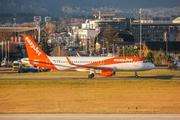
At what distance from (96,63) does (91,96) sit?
17.4 metres

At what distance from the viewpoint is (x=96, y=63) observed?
63.8 m

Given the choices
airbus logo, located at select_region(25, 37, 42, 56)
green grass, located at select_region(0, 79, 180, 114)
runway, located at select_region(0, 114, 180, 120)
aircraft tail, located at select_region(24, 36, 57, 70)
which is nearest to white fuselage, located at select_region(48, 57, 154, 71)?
aircraft tail, located at select_region(24, 36, 57, 70)

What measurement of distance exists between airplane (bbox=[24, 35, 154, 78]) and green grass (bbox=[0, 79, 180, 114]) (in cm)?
764

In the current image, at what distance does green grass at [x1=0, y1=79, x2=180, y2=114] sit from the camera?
129 ft

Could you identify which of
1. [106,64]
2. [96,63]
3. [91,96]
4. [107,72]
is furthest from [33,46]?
[91,96]

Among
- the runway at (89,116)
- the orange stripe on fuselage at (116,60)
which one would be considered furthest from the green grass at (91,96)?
the orange stripe on fuselage at (116,60)

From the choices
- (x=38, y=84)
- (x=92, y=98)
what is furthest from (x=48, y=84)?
(x=92, y=98)

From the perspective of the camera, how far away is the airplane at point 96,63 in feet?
207

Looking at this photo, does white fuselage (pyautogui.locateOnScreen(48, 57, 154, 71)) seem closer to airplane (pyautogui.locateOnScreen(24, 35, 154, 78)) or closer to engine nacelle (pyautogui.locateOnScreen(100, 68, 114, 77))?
airplane (pyautogui.locateOnScreen(24, 35, 154, 78))

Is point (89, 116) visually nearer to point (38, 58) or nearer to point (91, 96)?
point (91, 96)

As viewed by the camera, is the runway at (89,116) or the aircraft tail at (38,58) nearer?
the runway at (89,116)

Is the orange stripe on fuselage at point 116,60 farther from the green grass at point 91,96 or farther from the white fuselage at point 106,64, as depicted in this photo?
the green grass at point 91,96

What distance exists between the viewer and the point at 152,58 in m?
96.4

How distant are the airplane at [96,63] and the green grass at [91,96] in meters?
7.64
